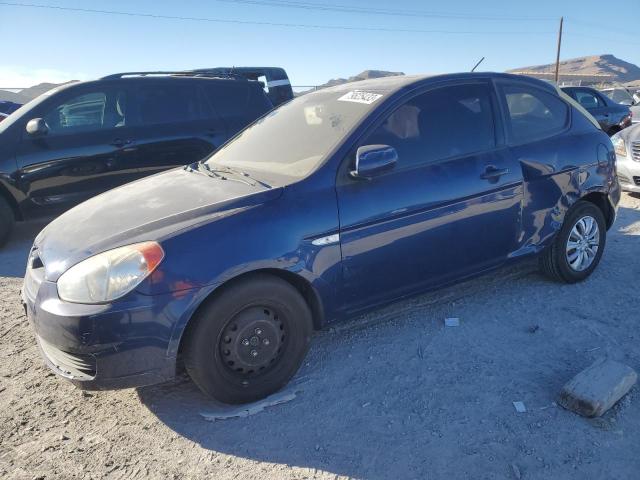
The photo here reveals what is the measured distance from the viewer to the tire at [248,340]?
2525 mm

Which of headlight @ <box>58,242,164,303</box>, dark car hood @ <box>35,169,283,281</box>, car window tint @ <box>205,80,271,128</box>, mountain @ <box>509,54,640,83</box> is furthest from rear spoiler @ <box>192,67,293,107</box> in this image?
mountain @ <box>509,54,640,83</box>

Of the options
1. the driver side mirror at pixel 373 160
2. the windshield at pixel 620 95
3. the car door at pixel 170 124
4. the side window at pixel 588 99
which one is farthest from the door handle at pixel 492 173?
the windshield at pixel 620 95

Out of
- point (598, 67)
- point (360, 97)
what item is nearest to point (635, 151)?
point (360, 97)

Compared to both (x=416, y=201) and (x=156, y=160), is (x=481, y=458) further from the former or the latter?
(x=156, y=160)

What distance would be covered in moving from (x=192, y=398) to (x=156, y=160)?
3809 millimetres

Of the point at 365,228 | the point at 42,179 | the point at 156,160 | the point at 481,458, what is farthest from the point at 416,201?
the point at 42,179

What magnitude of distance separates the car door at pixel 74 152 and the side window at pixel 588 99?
11229mm

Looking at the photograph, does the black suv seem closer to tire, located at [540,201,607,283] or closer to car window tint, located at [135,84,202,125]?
car window tint, located at [135,84,202,125]

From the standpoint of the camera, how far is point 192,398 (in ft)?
9.46

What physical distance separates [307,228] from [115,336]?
1105 millimetres

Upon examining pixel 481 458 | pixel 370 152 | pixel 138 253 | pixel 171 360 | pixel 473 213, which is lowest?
pixel 481 458

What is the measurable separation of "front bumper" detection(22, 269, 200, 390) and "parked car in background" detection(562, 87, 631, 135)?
12429 millimetres

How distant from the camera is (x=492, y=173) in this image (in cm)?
344

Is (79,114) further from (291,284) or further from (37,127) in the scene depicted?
(291,284)
